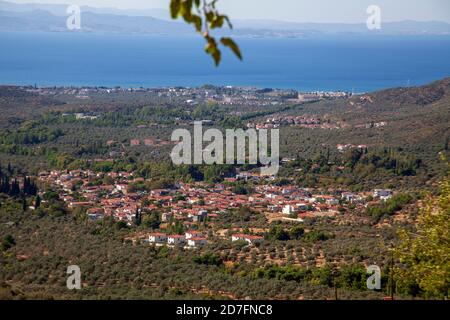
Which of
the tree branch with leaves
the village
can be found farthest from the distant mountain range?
the tree branch with leaves

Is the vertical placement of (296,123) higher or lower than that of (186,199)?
higher

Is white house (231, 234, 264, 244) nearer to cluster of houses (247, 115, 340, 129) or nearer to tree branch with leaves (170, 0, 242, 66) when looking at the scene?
tree branch with leaves (170, 0, 242, 66)

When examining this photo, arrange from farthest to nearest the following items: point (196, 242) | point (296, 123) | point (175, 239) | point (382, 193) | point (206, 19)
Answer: point (296, 123) < point (382, 193) < point (175, 239) < point (196, 242) < point (206, 19)

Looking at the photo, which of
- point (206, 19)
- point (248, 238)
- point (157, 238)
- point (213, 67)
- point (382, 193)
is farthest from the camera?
point (213, 67)

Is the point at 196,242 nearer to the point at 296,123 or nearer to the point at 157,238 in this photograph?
Result: the point at 157,238

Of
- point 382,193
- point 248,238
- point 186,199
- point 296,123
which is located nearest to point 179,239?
point 248,238

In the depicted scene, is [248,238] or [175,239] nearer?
[248,238]
